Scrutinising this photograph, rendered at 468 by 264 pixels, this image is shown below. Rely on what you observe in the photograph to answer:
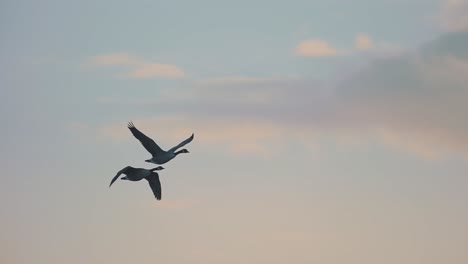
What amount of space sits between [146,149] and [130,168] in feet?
7.53

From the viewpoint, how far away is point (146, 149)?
96.9 metres

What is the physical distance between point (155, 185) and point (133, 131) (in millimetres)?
7154

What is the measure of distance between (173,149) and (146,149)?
335 cm

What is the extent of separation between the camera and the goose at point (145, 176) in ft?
314

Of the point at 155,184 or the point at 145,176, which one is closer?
the point at 145,176

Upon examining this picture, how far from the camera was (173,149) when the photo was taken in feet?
326

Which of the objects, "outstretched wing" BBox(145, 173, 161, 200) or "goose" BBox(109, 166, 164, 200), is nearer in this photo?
"goose" BBox(109, 166, 164, 200)

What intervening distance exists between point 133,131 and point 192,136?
6.67m

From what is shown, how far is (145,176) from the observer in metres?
99.1

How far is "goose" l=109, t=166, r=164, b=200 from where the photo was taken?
95.6m

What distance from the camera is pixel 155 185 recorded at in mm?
101312

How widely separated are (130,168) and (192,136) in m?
7.59

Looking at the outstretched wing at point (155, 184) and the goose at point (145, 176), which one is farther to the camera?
the outstretched wing at point (155, 184)
